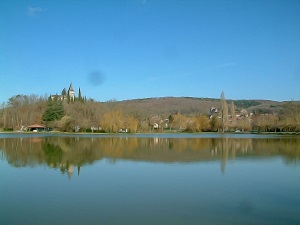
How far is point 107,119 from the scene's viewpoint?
56.2 meters

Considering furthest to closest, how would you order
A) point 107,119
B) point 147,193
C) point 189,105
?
1. point 189,105
2. point 107,119
3. point 147,193

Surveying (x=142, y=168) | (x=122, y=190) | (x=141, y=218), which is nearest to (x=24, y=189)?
(x=122, y=190)

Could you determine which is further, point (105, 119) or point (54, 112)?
point (54, 112)

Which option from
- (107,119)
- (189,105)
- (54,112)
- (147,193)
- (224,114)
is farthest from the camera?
(189,105)

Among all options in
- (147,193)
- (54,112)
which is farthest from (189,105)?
(147,193)

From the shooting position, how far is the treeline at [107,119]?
190 feet

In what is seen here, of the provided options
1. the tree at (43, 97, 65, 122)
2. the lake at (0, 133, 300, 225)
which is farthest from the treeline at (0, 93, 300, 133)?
the lake at (0, 133, 300, 225)

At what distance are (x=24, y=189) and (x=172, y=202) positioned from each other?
4.87 metres

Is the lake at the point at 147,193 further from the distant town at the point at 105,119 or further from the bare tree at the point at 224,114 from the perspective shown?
the bare tree at the point at 224,114

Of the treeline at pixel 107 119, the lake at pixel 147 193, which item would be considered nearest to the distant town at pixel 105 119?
the treeline at pixel 107 119

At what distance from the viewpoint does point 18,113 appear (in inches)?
2606

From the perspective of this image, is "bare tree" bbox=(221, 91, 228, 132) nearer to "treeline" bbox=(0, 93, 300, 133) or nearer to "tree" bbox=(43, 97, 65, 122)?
"treeline" bbox=(0, 93, 300, 133)

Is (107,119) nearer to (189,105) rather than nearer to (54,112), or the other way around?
(54,112)

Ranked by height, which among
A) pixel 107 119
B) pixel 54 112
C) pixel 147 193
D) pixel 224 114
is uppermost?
pixel 54 112
